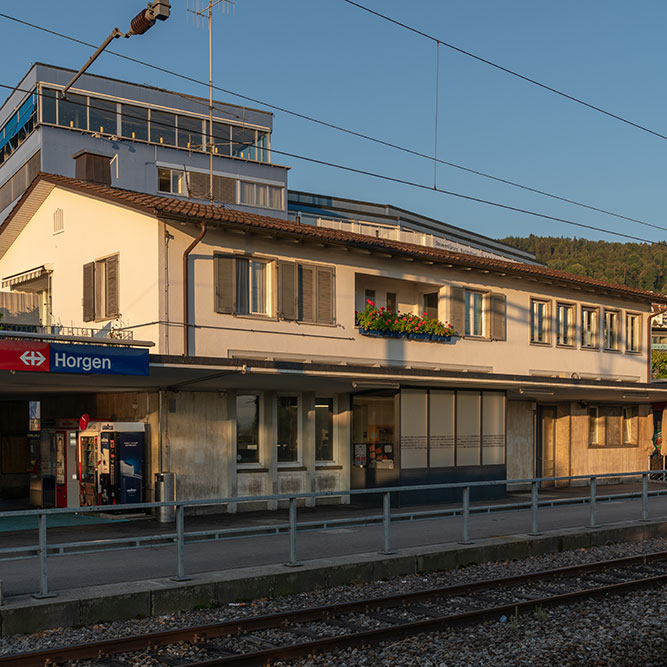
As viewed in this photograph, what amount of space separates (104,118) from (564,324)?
3153 cm

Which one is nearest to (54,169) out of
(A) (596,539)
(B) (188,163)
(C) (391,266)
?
(B) (188,163)

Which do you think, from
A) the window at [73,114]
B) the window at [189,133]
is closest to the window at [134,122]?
the window at [189,133]

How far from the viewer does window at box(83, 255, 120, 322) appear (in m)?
20.1

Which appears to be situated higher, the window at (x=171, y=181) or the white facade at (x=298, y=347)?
the window at (x=171, y=181)

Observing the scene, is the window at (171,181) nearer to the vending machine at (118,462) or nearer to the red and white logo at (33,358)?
the vending machine at (118,462)

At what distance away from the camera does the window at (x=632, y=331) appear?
30.7 meters

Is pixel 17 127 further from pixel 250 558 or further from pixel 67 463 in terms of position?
pixel 250 558

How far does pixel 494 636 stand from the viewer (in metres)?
9.14

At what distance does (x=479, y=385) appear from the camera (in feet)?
72.3

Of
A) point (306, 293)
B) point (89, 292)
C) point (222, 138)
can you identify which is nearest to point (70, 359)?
point (89, 292)

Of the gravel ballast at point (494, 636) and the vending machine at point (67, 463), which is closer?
the gravel ballast at point (494, 636)

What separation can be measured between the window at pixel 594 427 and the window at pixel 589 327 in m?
2.08

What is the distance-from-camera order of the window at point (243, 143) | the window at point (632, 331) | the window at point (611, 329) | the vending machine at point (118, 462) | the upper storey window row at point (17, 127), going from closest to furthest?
the vending machine at point (118, 462)
the window at point (611, 329)
the window at point (632, 331)
the upper storey window row at point (17, 127)
the window at point (243, 143)

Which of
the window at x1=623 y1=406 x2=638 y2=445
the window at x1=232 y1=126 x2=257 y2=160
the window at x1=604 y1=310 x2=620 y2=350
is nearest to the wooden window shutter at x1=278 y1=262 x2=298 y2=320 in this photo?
the window at x1=604 y1=310 x2=620 y2=350
